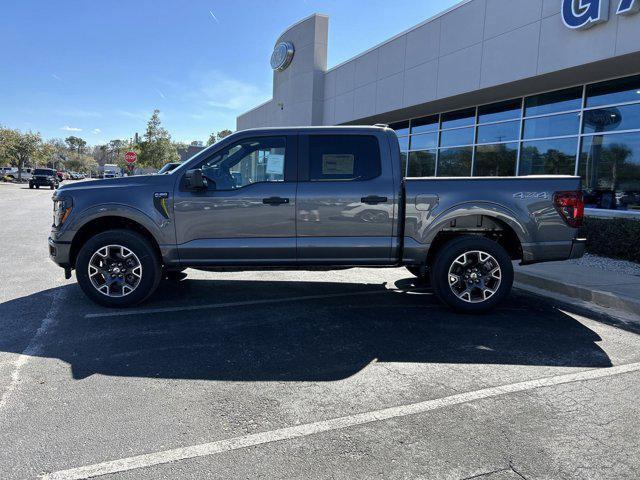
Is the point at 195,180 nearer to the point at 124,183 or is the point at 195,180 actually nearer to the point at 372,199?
the point at 124,183

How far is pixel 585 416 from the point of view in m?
3.16

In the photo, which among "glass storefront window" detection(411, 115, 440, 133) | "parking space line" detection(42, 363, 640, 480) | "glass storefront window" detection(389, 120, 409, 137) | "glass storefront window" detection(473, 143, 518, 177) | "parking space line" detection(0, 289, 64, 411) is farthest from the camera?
"glass storefront window" detection(389, 120, 409, 137)

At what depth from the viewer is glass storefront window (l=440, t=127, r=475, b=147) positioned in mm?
15766

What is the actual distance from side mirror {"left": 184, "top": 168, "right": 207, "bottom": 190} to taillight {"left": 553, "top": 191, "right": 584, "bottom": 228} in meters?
4.00

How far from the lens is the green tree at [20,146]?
54281 millimetres

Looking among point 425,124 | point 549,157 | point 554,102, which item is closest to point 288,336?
point 549,157

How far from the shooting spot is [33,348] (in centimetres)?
419

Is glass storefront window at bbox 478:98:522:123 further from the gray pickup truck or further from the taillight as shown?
the gray pickup truck

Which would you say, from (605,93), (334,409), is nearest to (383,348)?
(334,409)

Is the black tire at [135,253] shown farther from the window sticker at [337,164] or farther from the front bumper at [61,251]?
the window sticker at [337,164]

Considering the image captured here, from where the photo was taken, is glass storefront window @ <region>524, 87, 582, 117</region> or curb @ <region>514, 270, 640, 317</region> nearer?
curb @ <region>514, 270, 640, 317</region>

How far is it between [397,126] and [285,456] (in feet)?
61.2

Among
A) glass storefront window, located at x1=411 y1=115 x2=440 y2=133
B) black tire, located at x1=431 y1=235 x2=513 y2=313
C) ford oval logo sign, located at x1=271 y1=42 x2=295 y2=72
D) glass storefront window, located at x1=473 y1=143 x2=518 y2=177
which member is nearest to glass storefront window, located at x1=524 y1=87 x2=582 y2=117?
glass storefront window, located at x1=473 y1=143 x2=518 y2=177

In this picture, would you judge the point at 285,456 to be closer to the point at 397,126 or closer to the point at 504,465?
the point at 504,465
